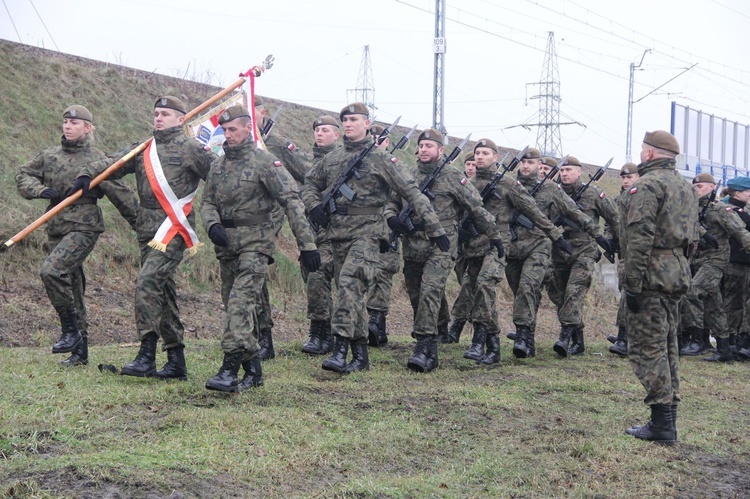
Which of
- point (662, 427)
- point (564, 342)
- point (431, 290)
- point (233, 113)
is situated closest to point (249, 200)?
point (233, 113)

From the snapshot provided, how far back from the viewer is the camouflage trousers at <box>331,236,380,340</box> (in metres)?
8.11

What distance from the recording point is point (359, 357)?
8602 millimetres

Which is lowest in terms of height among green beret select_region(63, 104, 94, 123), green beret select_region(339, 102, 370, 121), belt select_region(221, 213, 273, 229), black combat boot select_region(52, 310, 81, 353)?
black combat boot select_region(52, 310, 81, 353)

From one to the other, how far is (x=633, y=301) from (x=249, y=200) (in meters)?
3.13

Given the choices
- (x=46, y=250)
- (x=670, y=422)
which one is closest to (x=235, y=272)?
(x=670, y=422)

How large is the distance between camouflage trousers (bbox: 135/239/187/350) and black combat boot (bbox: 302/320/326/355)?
7.83ft

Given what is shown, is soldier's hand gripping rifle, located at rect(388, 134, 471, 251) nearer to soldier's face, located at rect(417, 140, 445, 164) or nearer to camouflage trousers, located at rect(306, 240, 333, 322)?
soldier's face, located at rect(417, 140, 445, 164)

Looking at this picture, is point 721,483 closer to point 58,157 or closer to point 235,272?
point 235,272

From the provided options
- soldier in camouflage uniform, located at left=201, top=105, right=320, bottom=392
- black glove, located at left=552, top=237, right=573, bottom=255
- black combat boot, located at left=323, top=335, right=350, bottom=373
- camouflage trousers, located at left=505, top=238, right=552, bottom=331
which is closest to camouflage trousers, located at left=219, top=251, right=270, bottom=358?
soldier in camouflage uniform, located at left=201, top=105, right=320, bottom=392

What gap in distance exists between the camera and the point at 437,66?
66.2ft

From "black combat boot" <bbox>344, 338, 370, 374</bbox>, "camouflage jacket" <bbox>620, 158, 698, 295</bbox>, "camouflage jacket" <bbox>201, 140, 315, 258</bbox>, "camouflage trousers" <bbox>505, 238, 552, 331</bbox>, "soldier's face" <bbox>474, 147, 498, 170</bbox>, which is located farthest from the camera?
"soldier's face" <bbox>474, 147, 498, 170</bbox>

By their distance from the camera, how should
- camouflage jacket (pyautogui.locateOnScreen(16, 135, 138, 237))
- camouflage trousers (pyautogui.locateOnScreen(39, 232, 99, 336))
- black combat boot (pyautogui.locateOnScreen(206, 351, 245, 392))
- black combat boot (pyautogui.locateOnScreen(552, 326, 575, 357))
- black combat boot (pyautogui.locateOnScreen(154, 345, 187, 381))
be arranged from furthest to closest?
black combat boot (pyautogui.locateOnScreen(552, 326, 575, 357)) < camouflage jacket (pyautogui.locateOnScreen(16, 135, 138, 237)) < camouflage trousers (pyautogui.locateOnScreen(39, 232, 99, 336)) < black combat boot (pyautogui.locateOnScreen(154, 345, 187, 381)) < black combat boot (pyautogui.locateOnScreen(206, 351, 245, 392))

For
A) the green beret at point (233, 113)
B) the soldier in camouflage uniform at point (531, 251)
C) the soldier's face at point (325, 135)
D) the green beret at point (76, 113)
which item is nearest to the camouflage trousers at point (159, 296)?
the green beret at point (233, 113)

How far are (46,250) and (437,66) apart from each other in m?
10.8
